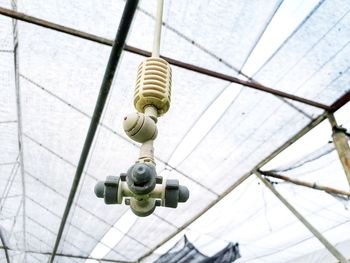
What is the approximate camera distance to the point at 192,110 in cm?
325

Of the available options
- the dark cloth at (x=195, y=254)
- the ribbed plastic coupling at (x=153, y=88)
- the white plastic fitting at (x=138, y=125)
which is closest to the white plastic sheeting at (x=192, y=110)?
the dark cloth at (x=195, y=254)

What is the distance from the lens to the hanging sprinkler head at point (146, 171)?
0.89 metres

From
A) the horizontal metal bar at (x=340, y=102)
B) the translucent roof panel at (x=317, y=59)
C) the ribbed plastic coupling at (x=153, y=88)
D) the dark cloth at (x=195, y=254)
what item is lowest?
the ribbed plastic coupling at (x=153, y=88)

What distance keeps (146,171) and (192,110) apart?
2.41 metres

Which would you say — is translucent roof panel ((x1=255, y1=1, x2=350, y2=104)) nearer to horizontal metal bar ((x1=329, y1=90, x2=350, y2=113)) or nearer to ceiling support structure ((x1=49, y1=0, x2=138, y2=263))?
horizontal metal bar ((x1=329, y1=90, x2=350, y2=113))

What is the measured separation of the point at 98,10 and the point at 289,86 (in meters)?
1.86

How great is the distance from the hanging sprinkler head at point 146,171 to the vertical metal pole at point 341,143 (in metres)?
2.52

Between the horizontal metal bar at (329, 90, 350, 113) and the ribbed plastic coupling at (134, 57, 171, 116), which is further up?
the horizontal metal bar at (329, 90, 350, 113)

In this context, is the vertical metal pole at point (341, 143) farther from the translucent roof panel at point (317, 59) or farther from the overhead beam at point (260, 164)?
the translucent roof panel at point (317, 59)

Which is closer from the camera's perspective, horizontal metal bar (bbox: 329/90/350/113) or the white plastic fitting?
the white plastic fitting

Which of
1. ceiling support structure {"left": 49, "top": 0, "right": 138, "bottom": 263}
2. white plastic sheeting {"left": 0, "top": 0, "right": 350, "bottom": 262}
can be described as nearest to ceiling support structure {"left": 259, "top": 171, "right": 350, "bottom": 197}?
white plastic sheeting {"left": 0, "top": 0, "right": 350, "bottom": 262}

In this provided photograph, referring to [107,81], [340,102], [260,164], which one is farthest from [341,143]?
[107,81]

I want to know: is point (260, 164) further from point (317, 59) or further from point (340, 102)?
point (317, 59)

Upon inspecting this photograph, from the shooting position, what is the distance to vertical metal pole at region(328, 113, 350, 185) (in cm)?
302
